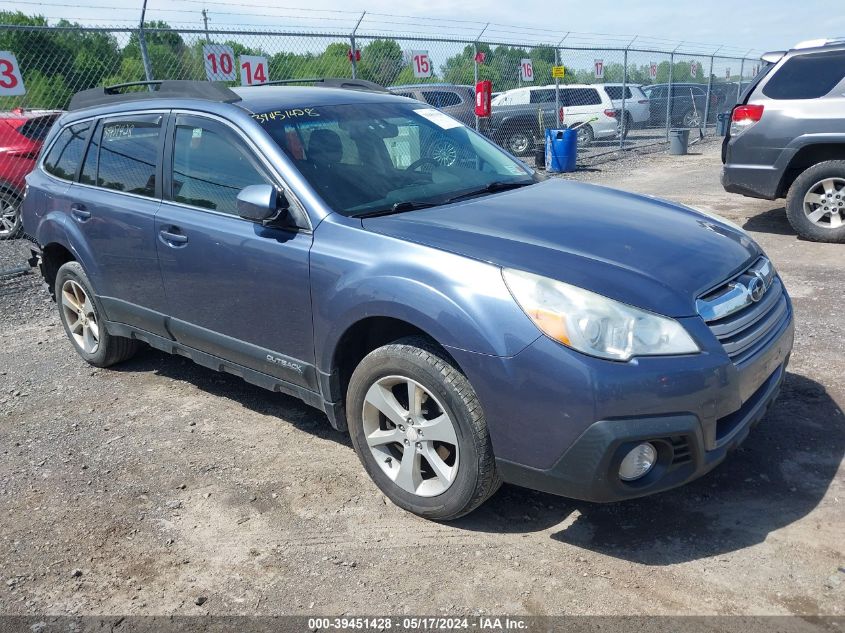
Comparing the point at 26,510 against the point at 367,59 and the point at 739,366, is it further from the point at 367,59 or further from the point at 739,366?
the point at 367,59

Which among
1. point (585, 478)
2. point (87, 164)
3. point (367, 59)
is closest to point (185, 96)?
point (87, 164)

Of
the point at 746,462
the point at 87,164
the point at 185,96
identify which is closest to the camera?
the point at 746,462

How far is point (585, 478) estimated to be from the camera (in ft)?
8.86

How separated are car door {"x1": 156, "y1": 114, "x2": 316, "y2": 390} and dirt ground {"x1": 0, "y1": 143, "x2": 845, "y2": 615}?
57cm

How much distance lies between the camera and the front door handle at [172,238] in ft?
12.9

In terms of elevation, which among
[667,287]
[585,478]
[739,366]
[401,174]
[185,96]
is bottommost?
[585,478]

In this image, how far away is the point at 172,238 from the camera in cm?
398

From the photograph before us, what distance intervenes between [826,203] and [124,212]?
673 cm

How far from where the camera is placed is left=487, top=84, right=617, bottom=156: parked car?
1811 cm

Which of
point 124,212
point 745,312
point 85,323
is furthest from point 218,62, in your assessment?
point 745,312

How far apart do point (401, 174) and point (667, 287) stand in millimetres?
1556

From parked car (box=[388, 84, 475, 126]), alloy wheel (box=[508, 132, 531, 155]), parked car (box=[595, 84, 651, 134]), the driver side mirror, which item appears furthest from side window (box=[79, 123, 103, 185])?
parked car (box=[595, 84, 651, 134])

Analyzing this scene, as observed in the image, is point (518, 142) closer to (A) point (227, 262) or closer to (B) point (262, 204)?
(A) point (227, 262)

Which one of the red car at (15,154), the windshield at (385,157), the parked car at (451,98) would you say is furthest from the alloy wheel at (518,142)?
the windshield at (385,157)
